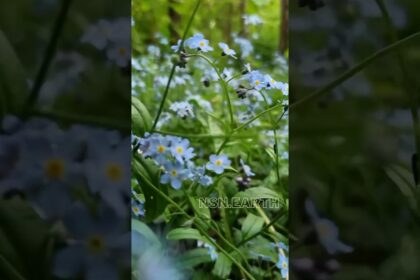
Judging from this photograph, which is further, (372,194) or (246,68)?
(246,68)

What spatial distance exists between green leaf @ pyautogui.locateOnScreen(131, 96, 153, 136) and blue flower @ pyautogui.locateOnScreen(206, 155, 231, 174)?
210mm

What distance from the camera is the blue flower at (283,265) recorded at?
5.12ft

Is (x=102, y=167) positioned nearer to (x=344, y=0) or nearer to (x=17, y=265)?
(x=17, y=265)

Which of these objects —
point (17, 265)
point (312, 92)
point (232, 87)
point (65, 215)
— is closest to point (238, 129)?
point (232, 87)

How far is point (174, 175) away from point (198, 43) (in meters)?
0.37

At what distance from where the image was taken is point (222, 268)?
1.52 metres

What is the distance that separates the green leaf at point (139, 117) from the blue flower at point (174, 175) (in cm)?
13

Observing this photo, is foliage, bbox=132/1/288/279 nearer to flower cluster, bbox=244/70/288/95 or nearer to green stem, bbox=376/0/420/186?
flower cluster, bbox=244/70/288/95

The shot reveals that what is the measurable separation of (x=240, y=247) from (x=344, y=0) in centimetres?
70

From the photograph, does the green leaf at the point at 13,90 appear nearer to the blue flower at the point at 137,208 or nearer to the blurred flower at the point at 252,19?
the blue flower at the point at 137,208

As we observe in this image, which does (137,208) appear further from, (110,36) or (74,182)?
(110,36)

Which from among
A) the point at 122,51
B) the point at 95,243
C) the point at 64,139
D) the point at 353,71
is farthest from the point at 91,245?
the point at 353,71

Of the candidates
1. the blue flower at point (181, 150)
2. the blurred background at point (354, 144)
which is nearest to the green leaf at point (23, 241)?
the blue flower at point (181, 150)

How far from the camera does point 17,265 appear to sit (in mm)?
1372
